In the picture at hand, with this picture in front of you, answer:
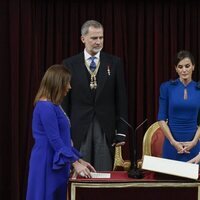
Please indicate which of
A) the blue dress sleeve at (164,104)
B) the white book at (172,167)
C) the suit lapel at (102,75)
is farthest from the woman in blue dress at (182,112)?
the white book at (172,167)

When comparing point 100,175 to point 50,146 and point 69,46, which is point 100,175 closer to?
point 50,146

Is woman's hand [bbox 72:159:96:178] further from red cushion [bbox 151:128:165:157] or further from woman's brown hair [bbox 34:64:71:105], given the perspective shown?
red cushion [bbox 151:128:165:157]

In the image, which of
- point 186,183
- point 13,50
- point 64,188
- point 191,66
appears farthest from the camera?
point 13,50

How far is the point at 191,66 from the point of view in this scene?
3572mm

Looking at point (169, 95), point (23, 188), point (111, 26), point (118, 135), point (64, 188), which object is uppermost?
point (111, 26)

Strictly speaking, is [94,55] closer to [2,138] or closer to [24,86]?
[24,86]

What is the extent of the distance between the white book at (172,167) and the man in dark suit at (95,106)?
3.03 feet

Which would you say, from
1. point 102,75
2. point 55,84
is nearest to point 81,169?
point 55,84

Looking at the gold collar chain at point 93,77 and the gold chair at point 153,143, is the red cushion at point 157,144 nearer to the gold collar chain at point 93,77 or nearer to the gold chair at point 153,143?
the gold chair at point 153,143

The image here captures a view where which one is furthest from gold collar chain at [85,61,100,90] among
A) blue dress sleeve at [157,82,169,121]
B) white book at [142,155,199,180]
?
white book at [142,155,199,180]

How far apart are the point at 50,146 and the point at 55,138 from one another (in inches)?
4.0

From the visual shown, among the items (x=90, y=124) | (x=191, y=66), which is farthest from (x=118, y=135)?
(x=191, y=66)

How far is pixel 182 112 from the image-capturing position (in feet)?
11.9

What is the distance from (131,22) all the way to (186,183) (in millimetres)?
2306
